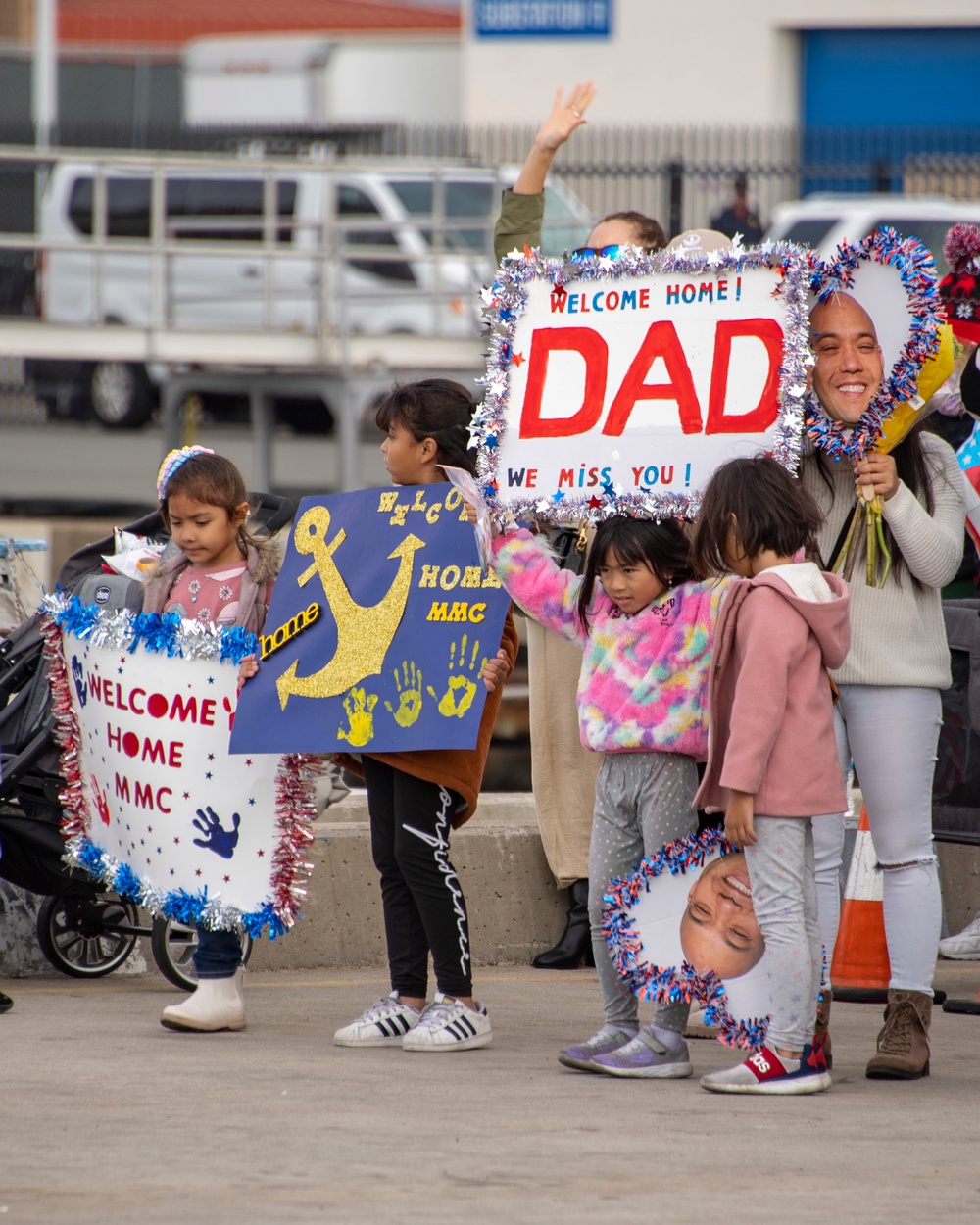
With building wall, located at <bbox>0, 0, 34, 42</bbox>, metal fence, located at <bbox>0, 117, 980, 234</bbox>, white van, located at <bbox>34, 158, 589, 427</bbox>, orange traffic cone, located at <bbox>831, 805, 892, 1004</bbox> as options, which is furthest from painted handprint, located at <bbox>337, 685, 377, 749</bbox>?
building wall, located at <bbox>0, 0, 34, 42</bbox>

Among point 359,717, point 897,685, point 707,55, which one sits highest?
point 707,55

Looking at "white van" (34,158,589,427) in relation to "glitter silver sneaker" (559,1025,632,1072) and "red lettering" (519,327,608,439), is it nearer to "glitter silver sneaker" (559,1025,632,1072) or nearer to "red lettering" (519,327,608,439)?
"red lettering" (519,327,608,439)

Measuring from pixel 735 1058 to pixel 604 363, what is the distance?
6.07 ft

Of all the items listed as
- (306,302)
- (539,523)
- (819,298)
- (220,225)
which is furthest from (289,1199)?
(306,302)

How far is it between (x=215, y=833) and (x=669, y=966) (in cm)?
135

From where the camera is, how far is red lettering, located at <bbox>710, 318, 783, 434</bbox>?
4.99 meters

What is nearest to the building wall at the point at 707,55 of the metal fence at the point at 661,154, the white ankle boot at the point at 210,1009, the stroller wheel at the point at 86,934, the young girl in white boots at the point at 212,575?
the metal fence at the point at 661,154

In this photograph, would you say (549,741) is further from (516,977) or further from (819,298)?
(819,298)

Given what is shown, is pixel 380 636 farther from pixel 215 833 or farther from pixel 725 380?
pixel 725 380

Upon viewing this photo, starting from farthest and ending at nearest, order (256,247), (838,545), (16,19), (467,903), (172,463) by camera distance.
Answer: (16,19), (256,247), (467,903), (172,463), (838,545)

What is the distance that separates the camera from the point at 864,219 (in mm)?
19656

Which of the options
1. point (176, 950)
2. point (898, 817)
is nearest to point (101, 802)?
point (176, 950)

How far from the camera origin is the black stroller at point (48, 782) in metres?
5.84

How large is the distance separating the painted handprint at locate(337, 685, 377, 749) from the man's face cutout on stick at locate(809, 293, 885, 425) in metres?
1.39
